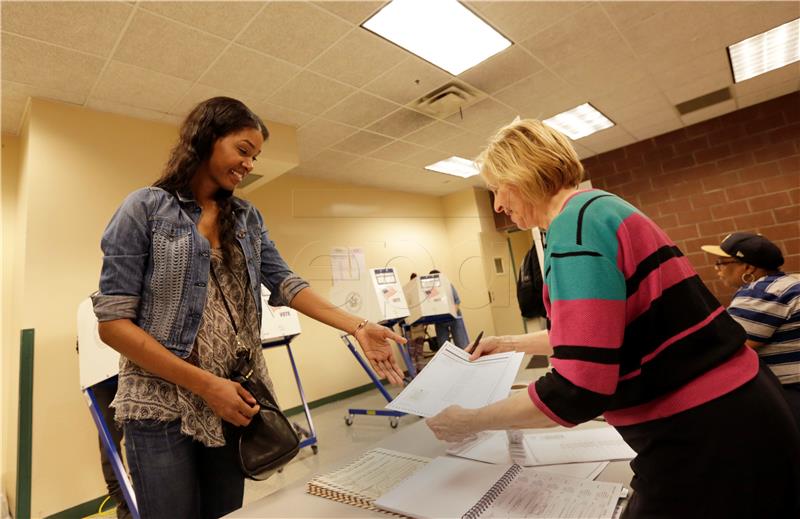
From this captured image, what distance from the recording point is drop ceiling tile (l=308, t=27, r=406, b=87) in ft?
8.09

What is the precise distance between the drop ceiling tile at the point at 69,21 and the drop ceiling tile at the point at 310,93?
1.00 m

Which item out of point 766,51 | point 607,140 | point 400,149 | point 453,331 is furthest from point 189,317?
point 607,140

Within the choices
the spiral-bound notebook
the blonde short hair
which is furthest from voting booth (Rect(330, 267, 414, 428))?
the blonde short hair

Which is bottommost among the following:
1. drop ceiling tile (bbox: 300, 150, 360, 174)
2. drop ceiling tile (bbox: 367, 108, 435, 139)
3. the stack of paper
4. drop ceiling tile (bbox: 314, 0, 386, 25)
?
the stack of paper

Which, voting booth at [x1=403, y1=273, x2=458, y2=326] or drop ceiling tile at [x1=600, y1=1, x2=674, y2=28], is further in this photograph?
drop ceiling tile at [x1=600, y1=1, x2=674, y2=28]

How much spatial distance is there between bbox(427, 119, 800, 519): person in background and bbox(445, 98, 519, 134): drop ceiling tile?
3065 mm

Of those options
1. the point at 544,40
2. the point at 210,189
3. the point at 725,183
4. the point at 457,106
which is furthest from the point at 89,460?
the point at 725,183

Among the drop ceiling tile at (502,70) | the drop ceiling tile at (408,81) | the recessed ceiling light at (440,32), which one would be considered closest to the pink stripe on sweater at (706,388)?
the recessed ceiling light at (440,32)

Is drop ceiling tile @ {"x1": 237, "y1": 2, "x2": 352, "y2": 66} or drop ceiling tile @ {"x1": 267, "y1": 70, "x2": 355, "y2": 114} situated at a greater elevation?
drop ceiling tile @ {"x1": 267, "y1": 70, "x2": 355, "y2": 114}

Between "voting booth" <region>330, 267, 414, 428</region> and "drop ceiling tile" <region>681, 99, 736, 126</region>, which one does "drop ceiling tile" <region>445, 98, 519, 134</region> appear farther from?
"voting booth" <region>330, 267, 414, 428</region>

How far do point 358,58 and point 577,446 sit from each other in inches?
99.9

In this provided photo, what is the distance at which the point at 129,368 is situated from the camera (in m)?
0.85

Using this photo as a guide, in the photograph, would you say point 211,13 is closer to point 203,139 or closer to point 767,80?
point 203,139

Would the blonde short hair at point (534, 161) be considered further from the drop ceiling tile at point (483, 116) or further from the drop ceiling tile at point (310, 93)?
the drop ceiling tile at point (483, 116)
